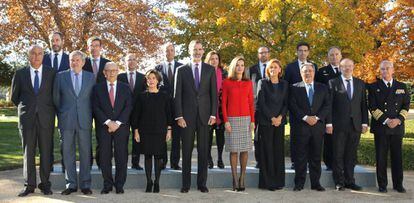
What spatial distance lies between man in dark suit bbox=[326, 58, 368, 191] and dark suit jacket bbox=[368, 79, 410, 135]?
0.16m

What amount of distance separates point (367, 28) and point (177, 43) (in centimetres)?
864

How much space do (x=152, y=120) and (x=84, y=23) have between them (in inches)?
557

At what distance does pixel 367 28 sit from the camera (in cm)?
1975

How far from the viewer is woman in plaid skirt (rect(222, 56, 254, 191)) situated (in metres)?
6.85

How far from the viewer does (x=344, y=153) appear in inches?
282

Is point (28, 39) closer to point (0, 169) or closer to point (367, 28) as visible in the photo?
point (0, 169)

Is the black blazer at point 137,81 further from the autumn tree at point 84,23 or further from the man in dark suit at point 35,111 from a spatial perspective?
the autumn tree at point 84,23

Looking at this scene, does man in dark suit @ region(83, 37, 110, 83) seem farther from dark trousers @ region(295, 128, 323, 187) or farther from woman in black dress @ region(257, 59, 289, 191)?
dark trousers @ region(295, 128, 323, 187)

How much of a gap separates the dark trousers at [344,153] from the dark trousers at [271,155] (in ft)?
2.77

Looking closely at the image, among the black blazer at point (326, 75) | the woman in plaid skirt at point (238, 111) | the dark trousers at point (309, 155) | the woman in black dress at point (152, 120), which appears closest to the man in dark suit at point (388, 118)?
the black blazer at point (326, 75)

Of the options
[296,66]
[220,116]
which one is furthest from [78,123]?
[296,66]

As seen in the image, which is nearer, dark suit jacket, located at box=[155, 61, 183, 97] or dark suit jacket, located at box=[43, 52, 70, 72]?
dark suit jacket, located at box=[155, 61, 183, 97]

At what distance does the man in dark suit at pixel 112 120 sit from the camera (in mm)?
6637

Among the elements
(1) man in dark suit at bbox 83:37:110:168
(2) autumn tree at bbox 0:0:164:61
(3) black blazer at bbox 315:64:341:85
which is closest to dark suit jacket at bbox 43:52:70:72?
(1) man in dark suit at bbox 83:37:110:168
